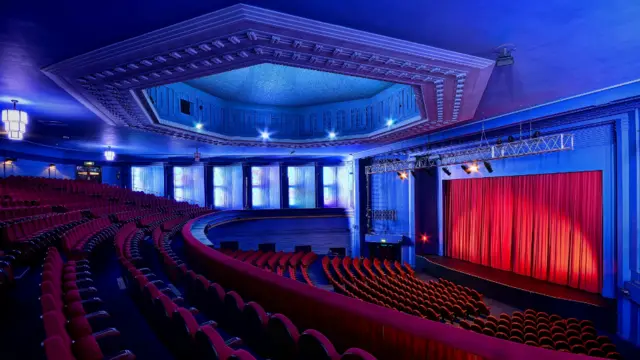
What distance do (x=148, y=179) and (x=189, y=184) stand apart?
6.52 feet

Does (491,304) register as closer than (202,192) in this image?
Yes

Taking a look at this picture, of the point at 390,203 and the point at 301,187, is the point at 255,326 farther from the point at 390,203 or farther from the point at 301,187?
the point at 301,187

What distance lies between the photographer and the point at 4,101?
20.2 feet

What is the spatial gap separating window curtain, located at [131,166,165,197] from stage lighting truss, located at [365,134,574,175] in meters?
9.56

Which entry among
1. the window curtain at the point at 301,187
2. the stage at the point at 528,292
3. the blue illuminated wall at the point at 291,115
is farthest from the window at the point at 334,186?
the stage at the point at 528,292

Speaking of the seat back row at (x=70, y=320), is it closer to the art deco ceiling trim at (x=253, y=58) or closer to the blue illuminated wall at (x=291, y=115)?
the art deco ceiling trim at (x=253, y=58)

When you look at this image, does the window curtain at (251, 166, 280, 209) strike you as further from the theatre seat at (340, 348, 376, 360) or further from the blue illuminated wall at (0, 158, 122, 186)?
the theatre seat at (340, 348, 376, 360)

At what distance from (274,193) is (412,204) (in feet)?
21.3

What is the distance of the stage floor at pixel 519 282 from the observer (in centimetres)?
732

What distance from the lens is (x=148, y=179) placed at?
16.5 m

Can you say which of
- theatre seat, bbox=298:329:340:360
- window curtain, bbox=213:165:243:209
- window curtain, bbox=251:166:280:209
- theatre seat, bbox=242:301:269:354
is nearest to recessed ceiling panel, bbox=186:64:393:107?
window curtain, bbox=251:166:280:209

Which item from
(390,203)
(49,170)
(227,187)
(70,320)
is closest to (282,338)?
(70,320)

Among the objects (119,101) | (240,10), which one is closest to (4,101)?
(119,101)

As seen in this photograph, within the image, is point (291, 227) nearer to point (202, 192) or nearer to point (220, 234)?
point (220, 234)
